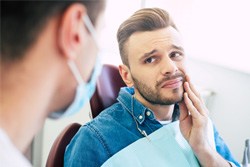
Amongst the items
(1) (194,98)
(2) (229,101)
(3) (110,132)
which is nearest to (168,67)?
(1) (194,98)

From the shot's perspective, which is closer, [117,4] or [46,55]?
[46,55]

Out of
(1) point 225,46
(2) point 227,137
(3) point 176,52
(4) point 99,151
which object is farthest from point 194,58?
(4) point 99,151

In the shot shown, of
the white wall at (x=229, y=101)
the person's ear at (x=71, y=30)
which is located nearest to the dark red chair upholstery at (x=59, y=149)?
A: the person's ear at (x=71, y=30)

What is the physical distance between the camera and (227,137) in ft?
6.43

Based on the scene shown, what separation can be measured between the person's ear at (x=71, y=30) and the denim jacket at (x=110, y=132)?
0.56 m

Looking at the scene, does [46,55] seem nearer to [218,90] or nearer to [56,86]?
[56,86]

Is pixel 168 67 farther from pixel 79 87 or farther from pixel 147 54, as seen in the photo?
pixel 79 87

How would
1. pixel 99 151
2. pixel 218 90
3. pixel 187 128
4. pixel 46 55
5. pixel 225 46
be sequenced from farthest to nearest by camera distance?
pixel 218 90, pixel 225 46, pixel 187 128, pixel 99 151, pixel 46 55

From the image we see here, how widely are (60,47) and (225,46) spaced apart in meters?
1.50

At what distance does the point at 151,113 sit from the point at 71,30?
693mm

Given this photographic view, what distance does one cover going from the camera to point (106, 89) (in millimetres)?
1329

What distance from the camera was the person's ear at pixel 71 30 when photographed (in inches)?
20.6

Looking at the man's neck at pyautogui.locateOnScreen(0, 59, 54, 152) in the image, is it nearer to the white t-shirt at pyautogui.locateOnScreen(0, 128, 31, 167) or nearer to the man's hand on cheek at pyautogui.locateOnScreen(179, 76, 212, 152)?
the white t-shirt at pyautogui.locateOnScreen(0, 128, 31, 167)

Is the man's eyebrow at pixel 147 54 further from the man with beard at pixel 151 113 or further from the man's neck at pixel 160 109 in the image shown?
the man's neck at pixel 160 109
